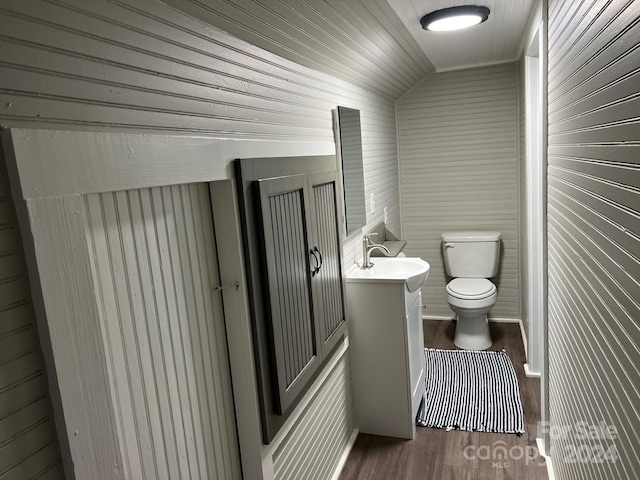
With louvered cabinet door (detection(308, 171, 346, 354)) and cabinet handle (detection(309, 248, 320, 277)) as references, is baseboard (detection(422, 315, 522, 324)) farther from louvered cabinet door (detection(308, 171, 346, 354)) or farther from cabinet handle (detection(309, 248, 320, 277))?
cabinet handle (detection(309, 248, 320, 277))

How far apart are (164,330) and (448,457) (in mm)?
1942

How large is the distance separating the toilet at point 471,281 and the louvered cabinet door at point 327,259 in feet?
5.23

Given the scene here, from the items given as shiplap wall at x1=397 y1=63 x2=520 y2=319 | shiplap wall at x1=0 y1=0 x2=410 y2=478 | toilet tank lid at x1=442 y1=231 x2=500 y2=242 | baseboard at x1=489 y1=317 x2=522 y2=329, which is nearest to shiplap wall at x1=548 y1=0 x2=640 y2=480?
shiplap wall at x1=0 y1=0 x2=410 y2=478

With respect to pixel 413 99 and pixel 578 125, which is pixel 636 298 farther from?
pixel 413 99

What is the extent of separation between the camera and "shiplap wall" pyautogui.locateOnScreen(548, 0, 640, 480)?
0.99 meters

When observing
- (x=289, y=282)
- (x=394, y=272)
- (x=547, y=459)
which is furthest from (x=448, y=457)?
(x=289, y=282)

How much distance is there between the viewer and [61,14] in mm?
963

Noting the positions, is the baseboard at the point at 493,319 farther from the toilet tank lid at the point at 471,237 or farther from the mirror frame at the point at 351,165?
the mirror frame at the point at 351,165

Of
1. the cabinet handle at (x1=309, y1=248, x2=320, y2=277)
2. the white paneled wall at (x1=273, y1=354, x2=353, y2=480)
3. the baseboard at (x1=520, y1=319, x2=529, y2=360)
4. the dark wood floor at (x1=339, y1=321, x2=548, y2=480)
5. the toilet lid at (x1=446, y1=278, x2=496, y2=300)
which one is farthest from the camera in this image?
the toilet lid at (x1=446, y1=278, x2=496, y2=300)

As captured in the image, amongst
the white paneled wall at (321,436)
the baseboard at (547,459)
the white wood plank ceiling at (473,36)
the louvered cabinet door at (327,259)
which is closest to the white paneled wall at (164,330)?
the white paneled wall at (321,436)

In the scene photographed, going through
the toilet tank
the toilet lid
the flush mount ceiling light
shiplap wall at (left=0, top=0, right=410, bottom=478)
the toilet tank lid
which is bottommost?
the toilet lid

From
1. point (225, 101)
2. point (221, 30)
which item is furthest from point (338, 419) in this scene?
point (221, 30)

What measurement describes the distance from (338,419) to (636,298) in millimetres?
1961

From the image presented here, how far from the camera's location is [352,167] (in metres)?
3.00
